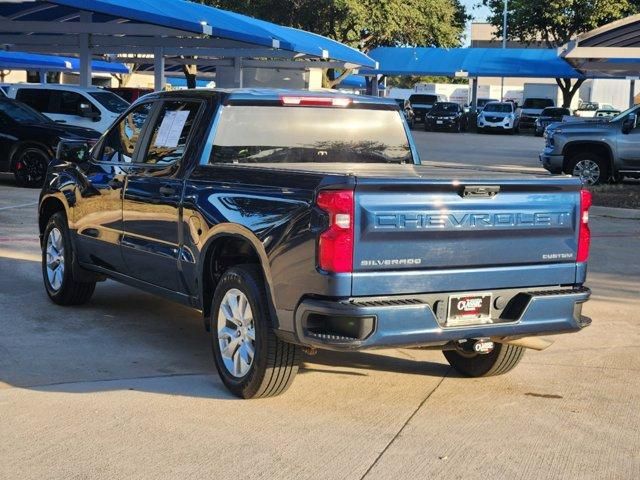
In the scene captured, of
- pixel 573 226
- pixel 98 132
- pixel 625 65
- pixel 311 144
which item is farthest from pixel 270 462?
pixel 625 65

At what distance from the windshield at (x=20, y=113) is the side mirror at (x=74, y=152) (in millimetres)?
10229

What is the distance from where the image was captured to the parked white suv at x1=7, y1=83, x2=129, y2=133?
20.8 m

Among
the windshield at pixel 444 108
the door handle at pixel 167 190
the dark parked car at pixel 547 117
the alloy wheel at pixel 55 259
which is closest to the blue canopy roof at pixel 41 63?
the windshield at pixel 444 108

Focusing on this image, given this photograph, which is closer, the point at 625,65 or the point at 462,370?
the point at 462,370

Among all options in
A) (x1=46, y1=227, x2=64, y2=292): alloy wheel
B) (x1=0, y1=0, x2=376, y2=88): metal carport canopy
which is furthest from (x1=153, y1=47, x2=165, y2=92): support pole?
(x1=46, y1=227, x2=64, y2=292): alloy wheel

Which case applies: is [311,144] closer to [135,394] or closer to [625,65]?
[135,394]

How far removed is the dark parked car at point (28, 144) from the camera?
1780cm

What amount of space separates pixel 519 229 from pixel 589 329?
9.41ft

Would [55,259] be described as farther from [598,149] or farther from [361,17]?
[361,17]

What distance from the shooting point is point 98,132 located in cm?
Answer: 1953

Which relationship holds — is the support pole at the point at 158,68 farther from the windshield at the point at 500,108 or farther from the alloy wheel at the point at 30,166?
the windshield at the point at 500,108

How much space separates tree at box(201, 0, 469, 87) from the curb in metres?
35.0

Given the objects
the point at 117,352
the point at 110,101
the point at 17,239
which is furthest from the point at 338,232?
the point at 110,101

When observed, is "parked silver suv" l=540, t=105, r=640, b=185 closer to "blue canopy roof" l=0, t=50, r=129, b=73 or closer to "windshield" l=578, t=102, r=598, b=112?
"blue canopy roof" l=0, t=50, r=129, b=73
